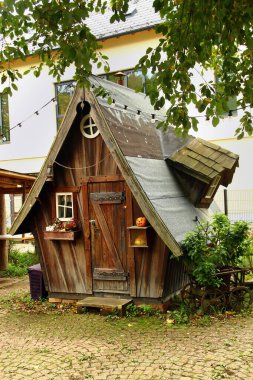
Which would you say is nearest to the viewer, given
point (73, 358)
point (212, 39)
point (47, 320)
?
point (212, 39)

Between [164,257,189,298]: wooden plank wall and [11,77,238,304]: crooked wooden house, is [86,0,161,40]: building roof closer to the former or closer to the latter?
[11,77,238,304]: crooked wooden house

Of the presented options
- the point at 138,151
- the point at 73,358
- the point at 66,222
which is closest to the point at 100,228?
the point at 66,222

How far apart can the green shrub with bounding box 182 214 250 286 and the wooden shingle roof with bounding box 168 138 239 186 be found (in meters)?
1.28

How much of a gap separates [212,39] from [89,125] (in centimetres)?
396

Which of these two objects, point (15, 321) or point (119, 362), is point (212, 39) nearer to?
point (119, 362)

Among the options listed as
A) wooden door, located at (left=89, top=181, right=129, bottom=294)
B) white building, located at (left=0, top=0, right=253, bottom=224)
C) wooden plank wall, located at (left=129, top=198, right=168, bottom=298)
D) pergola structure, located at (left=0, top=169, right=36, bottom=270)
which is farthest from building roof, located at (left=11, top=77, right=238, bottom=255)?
white building, located at (left=0, top=0, right=253, bottom=224)

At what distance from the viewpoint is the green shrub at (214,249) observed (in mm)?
7352

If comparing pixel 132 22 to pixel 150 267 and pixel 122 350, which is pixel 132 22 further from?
pixel 122 350

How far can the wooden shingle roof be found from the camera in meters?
8.98

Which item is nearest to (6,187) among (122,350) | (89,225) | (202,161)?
(89,225)

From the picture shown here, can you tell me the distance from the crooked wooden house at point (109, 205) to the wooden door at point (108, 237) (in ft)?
0.06

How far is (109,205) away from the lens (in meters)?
8.42

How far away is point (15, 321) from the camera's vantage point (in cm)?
793

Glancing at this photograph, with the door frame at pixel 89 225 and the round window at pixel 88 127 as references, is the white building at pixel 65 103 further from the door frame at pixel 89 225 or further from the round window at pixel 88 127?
the door frame at pixel 89 225
